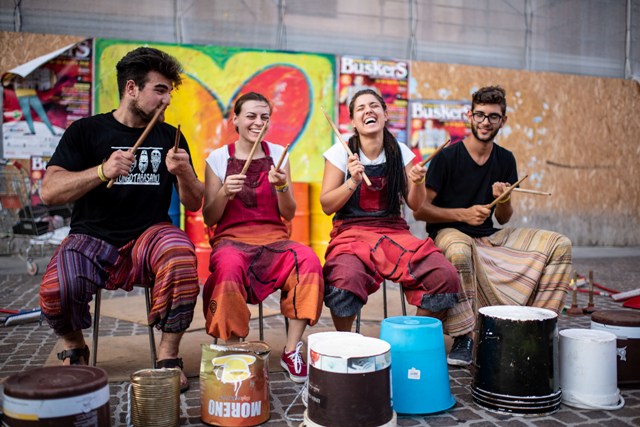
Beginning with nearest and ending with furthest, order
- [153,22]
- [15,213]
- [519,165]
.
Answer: [15,213] < [153,22] < [519,165]

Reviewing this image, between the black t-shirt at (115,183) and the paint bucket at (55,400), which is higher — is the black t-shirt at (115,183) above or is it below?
above

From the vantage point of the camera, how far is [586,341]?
2506 mm

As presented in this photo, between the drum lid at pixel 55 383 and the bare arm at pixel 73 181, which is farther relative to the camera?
the bare arm at pixel 73 181

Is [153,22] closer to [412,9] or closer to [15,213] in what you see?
[15,213]

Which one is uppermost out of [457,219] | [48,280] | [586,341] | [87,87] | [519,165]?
[87,87]

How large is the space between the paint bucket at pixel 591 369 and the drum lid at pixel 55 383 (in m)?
1.86

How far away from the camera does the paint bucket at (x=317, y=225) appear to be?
616 cm

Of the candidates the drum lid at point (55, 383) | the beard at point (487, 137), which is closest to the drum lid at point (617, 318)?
the beard at point (487, 137)

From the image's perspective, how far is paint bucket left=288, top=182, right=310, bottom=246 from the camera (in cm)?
615

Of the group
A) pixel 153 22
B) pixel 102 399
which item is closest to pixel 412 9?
pixel 153 22

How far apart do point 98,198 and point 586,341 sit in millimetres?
2303

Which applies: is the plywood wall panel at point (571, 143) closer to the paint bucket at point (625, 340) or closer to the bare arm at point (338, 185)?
the bare arm at point (338, 185)

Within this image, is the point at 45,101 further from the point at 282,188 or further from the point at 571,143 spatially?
the point at 571,143

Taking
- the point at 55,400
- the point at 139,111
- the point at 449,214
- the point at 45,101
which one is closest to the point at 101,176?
the point at 139,111
